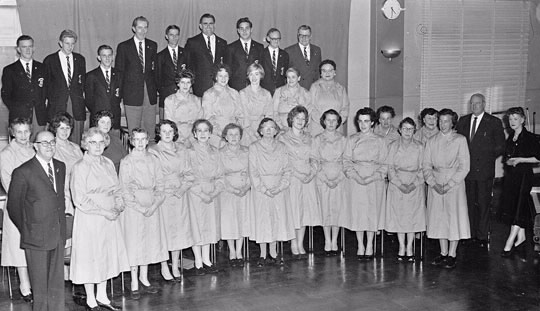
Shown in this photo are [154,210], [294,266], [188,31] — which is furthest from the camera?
[188,31]

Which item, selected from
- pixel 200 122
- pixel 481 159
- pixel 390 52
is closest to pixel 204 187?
pixel 200 122

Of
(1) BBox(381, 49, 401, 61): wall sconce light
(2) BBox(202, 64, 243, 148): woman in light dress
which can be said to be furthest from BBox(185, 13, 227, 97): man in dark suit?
(1) BBox(381, 49, 401, 61): wall sconce light

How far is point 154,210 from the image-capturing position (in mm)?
6730

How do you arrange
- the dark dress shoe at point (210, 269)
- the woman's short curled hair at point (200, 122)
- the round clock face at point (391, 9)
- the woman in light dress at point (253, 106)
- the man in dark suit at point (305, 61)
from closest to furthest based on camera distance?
the woman's short curled hair at point (200, 122), the dark dress shoe at point (210, 269), the woman in light dress at point (253, 106), the man in dark suit at point (305, 61), the round clock face at point (391, 9)

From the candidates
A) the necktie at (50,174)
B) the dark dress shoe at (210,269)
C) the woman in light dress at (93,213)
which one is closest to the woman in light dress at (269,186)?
the dark dress shoe at (210,269)

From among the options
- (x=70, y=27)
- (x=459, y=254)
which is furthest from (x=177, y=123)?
(x=459, y=254)

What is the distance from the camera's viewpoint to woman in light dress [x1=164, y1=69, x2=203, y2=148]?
755 centimetres

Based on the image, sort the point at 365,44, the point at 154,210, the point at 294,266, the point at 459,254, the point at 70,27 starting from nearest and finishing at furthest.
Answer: the point at 154,210 < the point at 294,266 < the point at 459,254 < the point at 70,27 < the point at 365,44

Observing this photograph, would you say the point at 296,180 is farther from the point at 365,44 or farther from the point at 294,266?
the point at 365,44

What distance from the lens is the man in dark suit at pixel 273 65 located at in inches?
339

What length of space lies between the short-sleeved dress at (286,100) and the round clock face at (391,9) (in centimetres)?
291

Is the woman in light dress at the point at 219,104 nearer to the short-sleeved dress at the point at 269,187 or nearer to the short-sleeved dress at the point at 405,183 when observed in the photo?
the short-sleeved dress at the point at 269,187

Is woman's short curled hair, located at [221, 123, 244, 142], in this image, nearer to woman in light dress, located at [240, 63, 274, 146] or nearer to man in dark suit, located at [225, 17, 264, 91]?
woman in light dress, located at [240, 63, 274, 146]

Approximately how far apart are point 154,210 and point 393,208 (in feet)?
8.44
